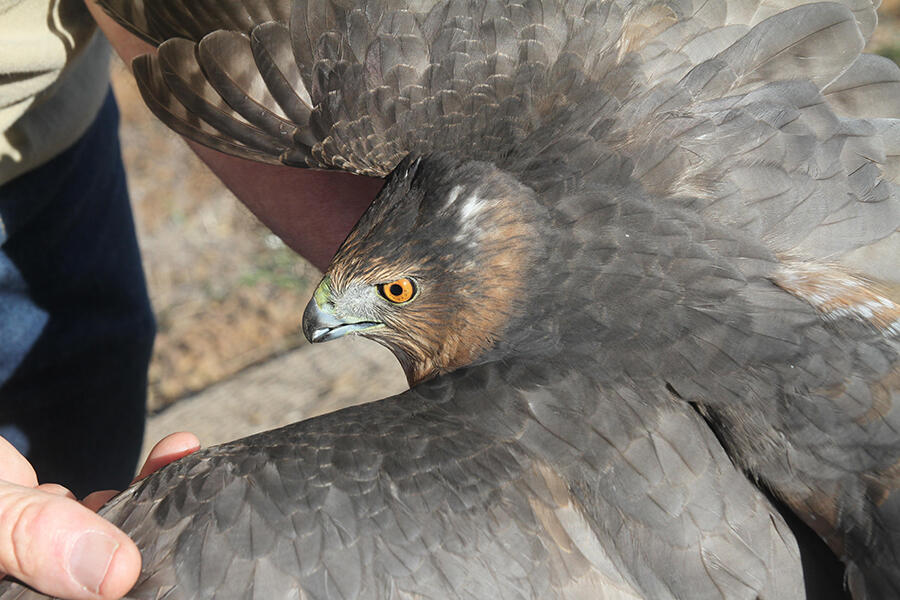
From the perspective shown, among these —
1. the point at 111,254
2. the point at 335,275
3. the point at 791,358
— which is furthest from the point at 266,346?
the point at 791,358

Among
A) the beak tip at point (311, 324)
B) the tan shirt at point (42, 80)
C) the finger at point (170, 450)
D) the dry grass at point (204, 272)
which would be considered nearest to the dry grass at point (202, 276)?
the dry grass at point (204, 272)

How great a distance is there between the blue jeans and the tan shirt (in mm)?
107

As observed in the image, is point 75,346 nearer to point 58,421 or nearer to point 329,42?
point 58,421

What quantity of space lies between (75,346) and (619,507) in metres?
2.44

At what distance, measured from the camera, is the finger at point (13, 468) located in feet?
8.62

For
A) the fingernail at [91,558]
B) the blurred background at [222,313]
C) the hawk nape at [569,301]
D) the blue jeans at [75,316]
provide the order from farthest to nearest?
the blurred background at [222,313]
the blue jeans at [75,316]
the hawk nape at [569,301]
the fingernail at [91,558]

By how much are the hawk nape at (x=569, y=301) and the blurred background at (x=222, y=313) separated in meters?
3.10

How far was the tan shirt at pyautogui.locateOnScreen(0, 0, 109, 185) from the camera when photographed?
307 centimetres

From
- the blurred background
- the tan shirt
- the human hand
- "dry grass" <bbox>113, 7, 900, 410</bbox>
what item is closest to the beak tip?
the human hand

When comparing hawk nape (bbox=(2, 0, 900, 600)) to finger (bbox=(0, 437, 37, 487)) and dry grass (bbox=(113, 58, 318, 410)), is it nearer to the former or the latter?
finger (bbox=(0, 437, 37, 487))

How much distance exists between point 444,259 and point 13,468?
56.6 inches

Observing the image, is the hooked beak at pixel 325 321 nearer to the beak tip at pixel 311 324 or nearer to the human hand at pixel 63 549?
the beak tip at pixel 311 324

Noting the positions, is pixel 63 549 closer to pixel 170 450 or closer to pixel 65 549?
pixel 65 549

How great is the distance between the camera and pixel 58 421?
3855 mm
